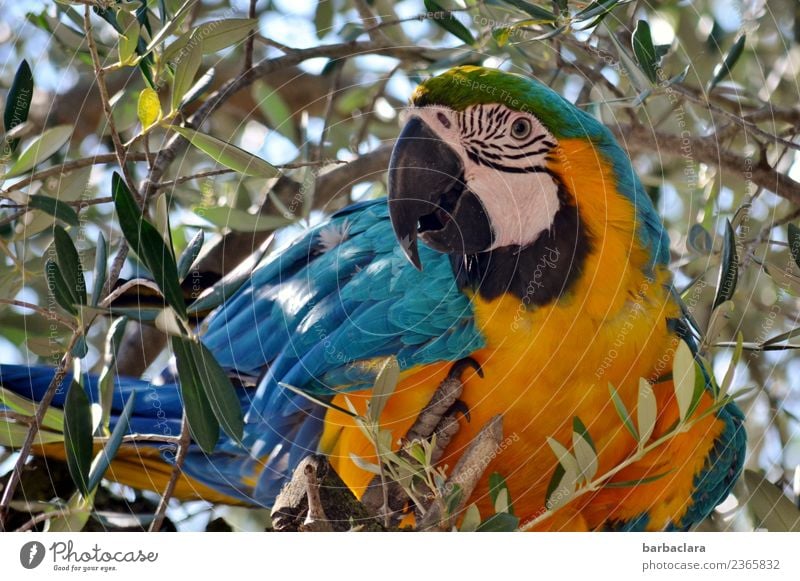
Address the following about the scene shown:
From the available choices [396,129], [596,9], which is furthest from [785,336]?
[396,129]

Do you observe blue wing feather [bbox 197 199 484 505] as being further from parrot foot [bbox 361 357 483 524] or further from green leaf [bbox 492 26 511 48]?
green leaf [bbox 492 26 511 48]

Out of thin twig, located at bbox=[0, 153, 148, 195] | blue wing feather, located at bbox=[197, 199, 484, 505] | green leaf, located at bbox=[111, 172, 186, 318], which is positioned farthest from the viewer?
blue wing feather, located at bbox=[197, 199, 484, 505]

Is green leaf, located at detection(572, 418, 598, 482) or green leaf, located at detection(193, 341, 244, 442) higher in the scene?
green leaf, located at detection(193, 341, 244, 442)

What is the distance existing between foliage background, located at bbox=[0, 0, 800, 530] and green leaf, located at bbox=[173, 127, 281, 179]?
0.07 m

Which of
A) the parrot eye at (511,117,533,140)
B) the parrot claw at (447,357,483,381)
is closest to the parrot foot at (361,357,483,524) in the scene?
the parrot claw at (447,357,483,381)

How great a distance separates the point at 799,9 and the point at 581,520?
568 millimetres

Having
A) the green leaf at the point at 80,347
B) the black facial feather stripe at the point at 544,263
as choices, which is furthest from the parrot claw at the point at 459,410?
the green leaf at the point at 80,347

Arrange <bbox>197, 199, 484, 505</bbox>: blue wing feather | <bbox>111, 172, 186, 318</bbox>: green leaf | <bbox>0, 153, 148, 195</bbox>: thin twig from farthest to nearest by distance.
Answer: <bbox>197, 199, 484, 505</bbox>: blue wing feather
<bbox>0, 153, 148, 195</bbox>: thin twig
<bbox>111, 172, 186, 318</bbox>: green leaf

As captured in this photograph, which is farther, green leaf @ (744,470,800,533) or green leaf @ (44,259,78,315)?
green leaf @ (744,470,800,533)

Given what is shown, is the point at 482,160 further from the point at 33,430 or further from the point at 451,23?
the point at 33,430

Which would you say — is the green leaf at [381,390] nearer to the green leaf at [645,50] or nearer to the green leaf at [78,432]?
the green leaf at [78,432]

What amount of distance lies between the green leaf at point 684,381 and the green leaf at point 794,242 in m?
0.16

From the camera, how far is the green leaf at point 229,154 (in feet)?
1.96

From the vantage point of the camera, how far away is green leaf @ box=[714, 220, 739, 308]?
2.11ft
